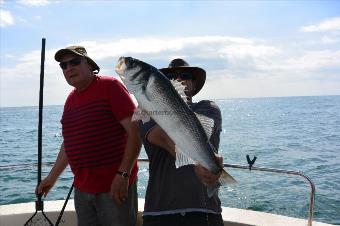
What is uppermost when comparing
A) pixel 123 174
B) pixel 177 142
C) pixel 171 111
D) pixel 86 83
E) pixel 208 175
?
pixel 86 83

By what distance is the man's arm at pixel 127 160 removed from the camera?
353 centimetres

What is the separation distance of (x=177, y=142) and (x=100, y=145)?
150cm

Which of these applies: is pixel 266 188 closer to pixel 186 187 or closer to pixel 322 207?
pixel 322 207

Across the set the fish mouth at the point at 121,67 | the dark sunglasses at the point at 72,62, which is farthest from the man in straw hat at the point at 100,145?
the fish mouth at the point at 121,67

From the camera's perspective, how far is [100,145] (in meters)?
3.72

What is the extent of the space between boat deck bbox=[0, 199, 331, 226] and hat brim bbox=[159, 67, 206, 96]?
81.1 inches

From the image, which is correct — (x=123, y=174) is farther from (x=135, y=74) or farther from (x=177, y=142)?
(x=135, y=74)

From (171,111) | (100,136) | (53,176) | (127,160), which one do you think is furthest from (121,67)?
(53,176)

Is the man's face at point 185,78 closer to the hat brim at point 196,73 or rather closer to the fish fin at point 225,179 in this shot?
the hat brim at point 196,73

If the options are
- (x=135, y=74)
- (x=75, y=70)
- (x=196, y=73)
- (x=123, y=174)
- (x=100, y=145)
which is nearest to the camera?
(x=135, y=74)

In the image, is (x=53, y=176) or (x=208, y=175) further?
(x=53, y=176)

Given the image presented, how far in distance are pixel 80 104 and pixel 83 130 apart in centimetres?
27

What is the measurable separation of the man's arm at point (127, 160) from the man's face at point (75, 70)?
70 cm

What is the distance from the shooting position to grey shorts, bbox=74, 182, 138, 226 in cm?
369
